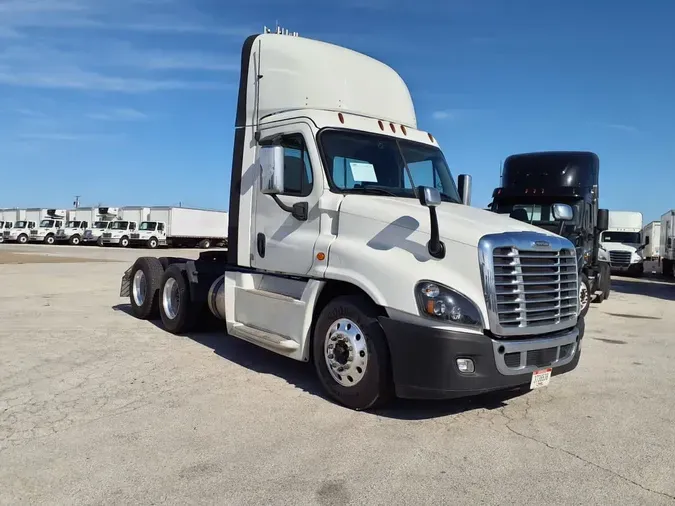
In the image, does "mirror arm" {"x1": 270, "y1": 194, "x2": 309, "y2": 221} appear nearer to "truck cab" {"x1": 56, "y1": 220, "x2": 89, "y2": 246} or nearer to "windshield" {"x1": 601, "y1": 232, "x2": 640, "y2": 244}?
"windshield" {"x1": 601, "y1": 232, "x2": 640, "y2": 244}

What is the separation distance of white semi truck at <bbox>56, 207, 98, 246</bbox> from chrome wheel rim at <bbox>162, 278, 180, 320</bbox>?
4454 centimetres

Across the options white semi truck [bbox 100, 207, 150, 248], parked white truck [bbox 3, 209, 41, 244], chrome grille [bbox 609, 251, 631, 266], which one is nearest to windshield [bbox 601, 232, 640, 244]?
chrome grille [bbox 609, 251, 631, 266]

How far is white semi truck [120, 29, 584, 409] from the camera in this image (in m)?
4.58

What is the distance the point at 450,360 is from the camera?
4.46m

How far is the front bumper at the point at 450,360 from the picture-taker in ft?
14.6

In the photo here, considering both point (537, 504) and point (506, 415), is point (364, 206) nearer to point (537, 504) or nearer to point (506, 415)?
point (506, 415)

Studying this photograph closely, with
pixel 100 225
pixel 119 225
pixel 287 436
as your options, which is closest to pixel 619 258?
pixel 287 436

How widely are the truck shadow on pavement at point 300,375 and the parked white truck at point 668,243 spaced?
21661 mm

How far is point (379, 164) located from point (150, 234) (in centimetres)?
4237

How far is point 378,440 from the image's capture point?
4.44m

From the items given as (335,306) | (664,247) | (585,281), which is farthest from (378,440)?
(664,247)

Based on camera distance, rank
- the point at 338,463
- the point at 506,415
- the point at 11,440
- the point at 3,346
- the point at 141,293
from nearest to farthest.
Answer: the point at 338,463 → the point at 11,440 → the point at 506,415 → the point at 3,346 → the point at 141,293

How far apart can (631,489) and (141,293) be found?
26.2 ft

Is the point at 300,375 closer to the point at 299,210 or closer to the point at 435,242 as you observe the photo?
the point at 299,210
